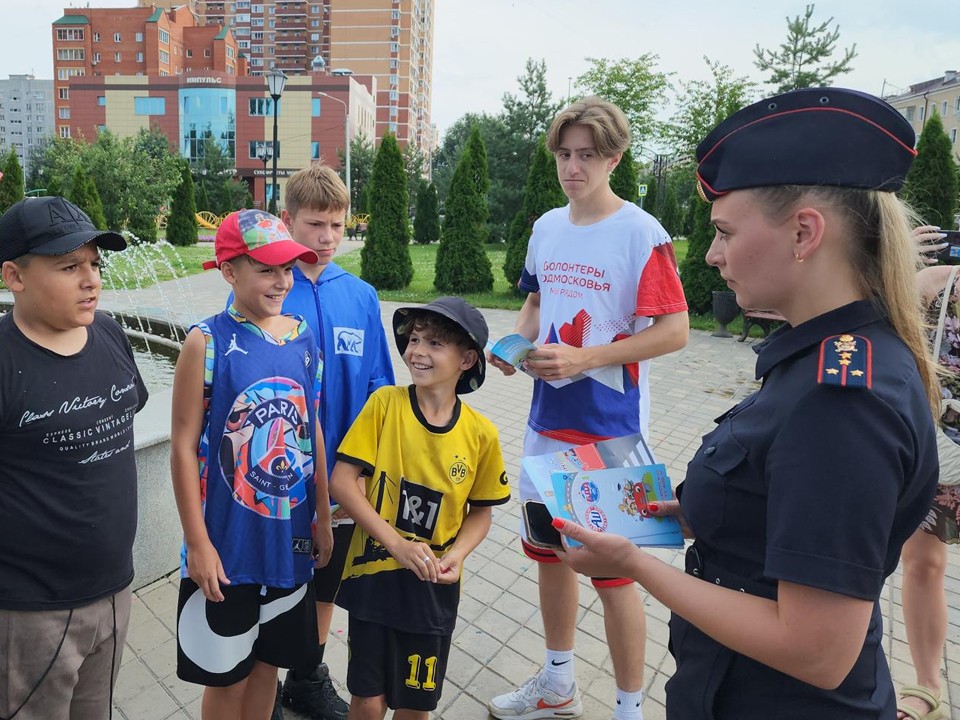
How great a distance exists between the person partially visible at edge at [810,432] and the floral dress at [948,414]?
1.58 meters

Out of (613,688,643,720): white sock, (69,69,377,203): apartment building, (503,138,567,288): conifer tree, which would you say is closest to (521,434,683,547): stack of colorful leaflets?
(613,688,643,720): white sock

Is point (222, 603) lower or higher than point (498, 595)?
higher

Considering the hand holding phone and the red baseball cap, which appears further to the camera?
the red baseball cap

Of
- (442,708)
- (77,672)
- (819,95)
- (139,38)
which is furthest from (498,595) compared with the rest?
(139,38)

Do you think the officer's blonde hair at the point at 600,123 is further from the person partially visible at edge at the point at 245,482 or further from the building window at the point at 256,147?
the building window at the point at 256,147

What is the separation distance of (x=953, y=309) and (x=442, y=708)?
2630mm

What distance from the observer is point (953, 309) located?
2643 mm

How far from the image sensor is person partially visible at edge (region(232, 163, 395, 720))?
8.30 feet

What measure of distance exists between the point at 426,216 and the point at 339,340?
119 ft

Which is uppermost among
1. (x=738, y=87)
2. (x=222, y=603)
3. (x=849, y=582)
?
(x=738, y=87)

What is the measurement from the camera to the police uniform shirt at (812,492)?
995 millimetres

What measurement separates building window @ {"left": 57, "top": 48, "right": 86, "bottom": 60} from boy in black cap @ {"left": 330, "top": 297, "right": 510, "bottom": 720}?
94.8 m

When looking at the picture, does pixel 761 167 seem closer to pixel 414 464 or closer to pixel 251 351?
pixel 414 464

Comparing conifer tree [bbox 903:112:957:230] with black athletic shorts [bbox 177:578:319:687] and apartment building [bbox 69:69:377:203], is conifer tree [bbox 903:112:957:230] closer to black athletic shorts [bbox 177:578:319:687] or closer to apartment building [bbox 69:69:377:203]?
black athletic shorts [bbox 177:578:319:687]
